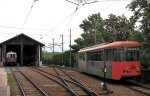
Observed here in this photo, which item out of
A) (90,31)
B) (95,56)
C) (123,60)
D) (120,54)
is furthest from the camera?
(90,31)

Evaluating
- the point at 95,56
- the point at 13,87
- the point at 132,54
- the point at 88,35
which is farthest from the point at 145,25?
the point at 88,35

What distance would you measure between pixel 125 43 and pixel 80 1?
598 centimetres

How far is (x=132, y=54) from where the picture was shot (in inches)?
988

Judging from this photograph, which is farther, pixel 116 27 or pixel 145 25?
pixel 116 27

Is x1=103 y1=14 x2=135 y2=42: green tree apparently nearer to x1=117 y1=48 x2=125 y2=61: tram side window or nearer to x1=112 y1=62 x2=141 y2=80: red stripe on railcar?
x1=117 y1=48 x2=125 y2=61: tram side window

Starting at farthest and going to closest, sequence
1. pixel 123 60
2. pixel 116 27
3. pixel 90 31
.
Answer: pixel 90 31, pixel 116 27, pixel 123 60

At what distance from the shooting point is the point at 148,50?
25.5 metres

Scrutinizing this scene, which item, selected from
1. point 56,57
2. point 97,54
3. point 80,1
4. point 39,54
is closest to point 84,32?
point 56,57

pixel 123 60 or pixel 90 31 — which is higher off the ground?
pixel 90 31

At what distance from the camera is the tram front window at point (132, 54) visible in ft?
81.9

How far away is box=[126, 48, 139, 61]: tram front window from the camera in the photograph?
2497cm

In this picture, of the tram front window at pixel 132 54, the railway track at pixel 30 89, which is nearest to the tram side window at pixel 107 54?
the tram front window at pixel 132 54

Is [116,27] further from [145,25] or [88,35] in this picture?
[145,25]

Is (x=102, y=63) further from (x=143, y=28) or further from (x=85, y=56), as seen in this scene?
(x=85, y=56)
